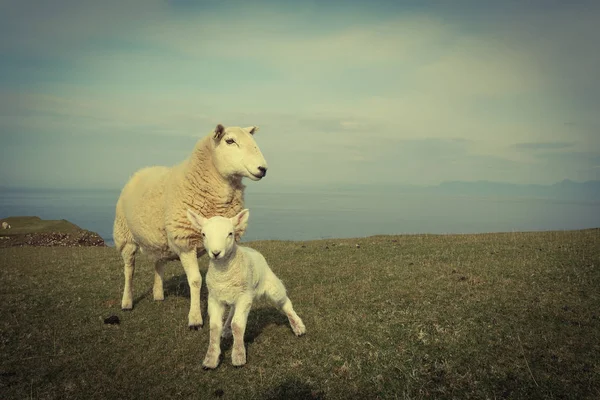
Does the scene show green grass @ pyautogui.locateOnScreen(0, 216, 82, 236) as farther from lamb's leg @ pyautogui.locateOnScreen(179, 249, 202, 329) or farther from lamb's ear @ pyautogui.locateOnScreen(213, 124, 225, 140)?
lamb's ear @ pyautogui.locateOnScreen(213, 124, 225, 140)

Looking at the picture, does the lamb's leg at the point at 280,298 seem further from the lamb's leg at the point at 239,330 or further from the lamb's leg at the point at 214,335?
the lamb's leg at the point at 214,335

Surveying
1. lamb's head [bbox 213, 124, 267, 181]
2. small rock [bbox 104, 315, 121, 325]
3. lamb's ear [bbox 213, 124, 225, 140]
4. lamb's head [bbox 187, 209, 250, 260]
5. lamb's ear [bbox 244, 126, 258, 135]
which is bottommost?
small rock [bbox 104, 315, 121, 325]

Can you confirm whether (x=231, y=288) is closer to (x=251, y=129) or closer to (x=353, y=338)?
(x=353, y=338)

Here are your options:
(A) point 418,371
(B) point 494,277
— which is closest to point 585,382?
(A) point 418,371

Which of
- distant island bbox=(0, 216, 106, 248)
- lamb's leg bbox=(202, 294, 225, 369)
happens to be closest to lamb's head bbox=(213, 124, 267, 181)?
lamb's leg bbox=(202, 294, 225, 369)

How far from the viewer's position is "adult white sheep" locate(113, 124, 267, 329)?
902 cm

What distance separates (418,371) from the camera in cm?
709

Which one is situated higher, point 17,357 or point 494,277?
point 494,277

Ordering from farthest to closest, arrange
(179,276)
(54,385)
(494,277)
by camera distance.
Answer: (179,276), (494,277), (54,385)

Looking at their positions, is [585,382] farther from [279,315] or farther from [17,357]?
[17,357]

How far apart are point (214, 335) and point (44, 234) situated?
1192 inches

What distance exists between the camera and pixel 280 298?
28.2ft

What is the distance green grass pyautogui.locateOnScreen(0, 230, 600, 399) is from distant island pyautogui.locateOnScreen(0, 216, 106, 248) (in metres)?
17.7

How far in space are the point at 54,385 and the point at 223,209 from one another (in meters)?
4.62
